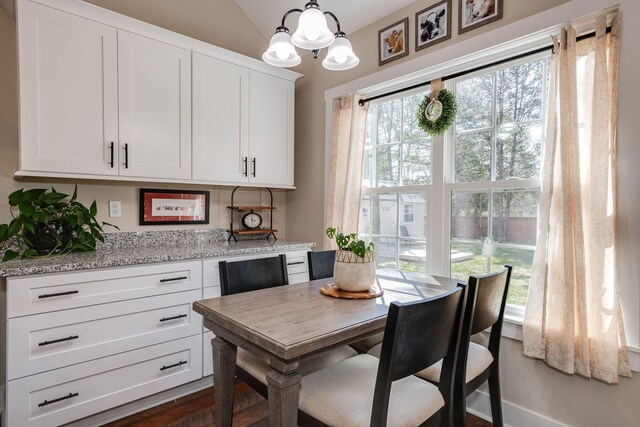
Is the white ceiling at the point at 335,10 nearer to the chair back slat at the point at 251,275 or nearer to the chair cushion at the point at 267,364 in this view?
the chair back slat at the point at 251,275

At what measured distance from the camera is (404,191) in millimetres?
2555

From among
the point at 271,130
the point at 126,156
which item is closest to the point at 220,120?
the point at 271,130

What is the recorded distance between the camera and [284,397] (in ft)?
3.66

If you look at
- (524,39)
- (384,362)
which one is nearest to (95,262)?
(384,362)

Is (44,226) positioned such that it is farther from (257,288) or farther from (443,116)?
(443,116)

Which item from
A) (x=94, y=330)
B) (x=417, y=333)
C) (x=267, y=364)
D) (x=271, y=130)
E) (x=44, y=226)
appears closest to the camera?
(x=417, y=333)

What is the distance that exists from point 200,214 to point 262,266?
49.7 inches

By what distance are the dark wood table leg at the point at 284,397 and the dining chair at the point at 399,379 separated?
98 millimetres

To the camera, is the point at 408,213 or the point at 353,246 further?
the point at 408,213

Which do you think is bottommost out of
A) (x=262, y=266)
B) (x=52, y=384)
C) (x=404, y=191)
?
(x=52, y=384)

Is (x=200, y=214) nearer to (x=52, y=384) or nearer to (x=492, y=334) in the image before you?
(x=52, y=384)

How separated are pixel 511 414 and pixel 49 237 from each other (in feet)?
9.22

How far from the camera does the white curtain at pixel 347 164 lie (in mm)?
2742

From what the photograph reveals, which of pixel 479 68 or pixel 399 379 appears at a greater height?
pixel 479 68
